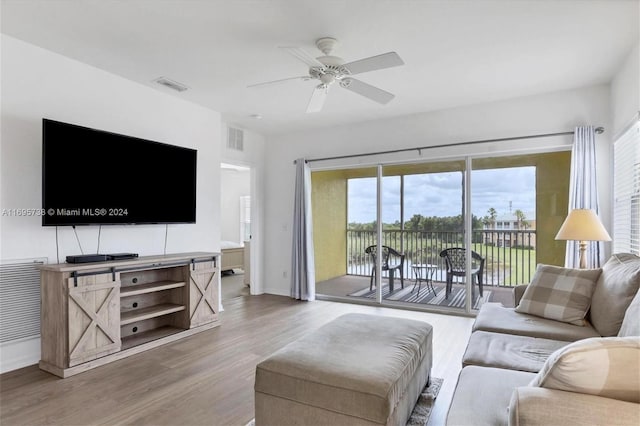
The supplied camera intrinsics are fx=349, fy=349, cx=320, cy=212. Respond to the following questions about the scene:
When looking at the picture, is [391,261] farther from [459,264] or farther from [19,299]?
[19,299]

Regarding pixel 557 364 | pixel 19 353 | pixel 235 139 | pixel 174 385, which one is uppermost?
pixel 235 139

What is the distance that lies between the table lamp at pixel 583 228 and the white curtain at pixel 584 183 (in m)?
0.65

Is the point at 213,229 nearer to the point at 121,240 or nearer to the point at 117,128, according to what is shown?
the point at 121,240

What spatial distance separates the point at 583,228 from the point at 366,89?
2.27 meters

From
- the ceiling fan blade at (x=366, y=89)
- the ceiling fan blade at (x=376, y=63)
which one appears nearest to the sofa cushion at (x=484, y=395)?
the ceiling fan blade at (x=376, y=63)

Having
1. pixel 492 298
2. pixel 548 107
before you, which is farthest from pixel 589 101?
pixel 492 298

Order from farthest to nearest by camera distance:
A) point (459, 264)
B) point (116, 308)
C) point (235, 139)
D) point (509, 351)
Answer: point (235, 139)
point (459, 264)
point (116, 308)
point (509, 351)

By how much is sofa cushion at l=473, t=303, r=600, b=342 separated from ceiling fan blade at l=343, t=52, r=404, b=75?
195 centimetres

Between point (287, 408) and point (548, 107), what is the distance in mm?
4214

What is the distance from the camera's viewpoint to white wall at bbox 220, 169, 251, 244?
9391mm

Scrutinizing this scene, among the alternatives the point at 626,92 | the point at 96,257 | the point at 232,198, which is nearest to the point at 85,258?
the point at 96,257

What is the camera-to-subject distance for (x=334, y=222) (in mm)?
5777

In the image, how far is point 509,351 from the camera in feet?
6.49

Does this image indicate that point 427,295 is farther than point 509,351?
Yes
